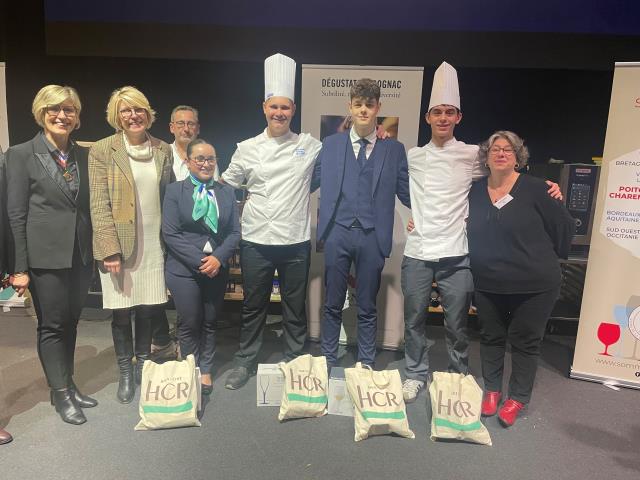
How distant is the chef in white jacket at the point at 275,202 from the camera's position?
2.46m

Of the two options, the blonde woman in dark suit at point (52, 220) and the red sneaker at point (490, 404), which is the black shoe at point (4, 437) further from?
the red sneaker at point (490, 404)

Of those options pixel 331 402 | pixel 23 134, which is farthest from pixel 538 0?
pixel 23 134

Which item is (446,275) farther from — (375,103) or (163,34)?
(163,34)

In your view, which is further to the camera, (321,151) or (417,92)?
(417,92)

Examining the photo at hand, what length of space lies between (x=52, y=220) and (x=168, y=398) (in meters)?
0.99

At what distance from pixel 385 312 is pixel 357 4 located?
226 centimetres

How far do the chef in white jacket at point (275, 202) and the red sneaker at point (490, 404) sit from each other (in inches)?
43.2

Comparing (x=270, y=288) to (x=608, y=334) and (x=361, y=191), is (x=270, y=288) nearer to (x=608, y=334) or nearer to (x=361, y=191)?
(x=361, y=191)

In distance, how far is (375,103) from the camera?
240 centimetres

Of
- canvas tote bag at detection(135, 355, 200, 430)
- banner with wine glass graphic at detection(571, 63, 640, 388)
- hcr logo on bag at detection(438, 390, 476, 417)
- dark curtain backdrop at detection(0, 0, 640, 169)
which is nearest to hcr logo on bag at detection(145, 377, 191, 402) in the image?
canvas tote bag at detection(135, 355, 200, 430)

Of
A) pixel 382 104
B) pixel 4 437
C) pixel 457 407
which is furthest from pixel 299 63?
pixel 4 437

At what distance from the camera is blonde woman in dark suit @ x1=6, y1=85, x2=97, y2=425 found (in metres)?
2.01

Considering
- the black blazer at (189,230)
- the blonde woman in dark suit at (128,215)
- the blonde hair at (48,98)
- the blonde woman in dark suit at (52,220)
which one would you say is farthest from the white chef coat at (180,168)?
the blonde hair at (48,98)

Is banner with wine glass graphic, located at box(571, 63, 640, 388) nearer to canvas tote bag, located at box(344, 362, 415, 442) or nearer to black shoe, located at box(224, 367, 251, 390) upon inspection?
canvas tote bag, located at box(344, 362, 415, 442)
